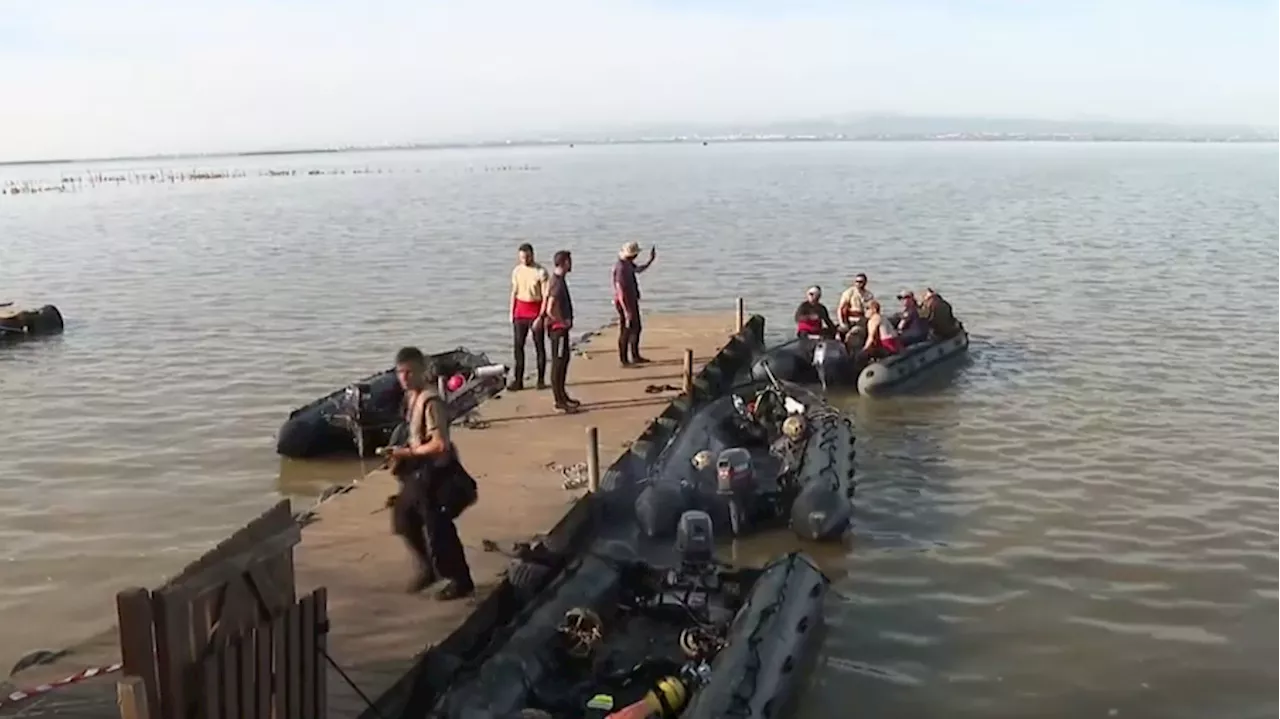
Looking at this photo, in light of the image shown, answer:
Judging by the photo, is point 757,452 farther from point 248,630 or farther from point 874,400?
point 248,630

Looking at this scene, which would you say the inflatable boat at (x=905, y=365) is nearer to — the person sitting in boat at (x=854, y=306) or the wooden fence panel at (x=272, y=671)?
the person sitting in boat at (x=854, y=306)

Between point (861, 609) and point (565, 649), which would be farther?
point (861, 609)

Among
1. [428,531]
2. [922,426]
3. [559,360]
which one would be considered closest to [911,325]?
[922,426]

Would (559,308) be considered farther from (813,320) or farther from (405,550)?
(813,320)

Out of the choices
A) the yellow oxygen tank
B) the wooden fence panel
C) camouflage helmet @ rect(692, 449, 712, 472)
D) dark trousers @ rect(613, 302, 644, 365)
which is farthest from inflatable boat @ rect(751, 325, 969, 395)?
the wooden fence panel

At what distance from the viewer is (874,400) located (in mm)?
18125

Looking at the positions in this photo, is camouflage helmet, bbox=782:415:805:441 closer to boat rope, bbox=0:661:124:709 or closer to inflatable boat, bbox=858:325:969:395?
inflatable boat, bbox=858:325:969:395

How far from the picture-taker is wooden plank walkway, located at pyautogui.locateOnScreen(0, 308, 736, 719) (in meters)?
7.68

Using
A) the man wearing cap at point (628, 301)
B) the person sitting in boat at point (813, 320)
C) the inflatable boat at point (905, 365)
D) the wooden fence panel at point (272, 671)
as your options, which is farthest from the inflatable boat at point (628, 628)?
the person sitting in boat at point (813, 320)

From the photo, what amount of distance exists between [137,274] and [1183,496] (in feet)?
100.0

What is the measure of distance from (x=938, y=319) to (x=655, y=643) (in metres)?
12.7

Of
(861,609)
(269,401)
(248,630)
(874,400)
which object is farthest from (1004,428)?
(248,630)

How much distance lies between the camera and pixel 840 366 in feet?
61.0

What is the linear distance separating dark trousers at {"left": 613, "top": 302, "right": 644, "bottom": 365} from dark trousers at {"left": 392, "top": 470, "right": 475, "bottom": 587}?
27.7 ft
